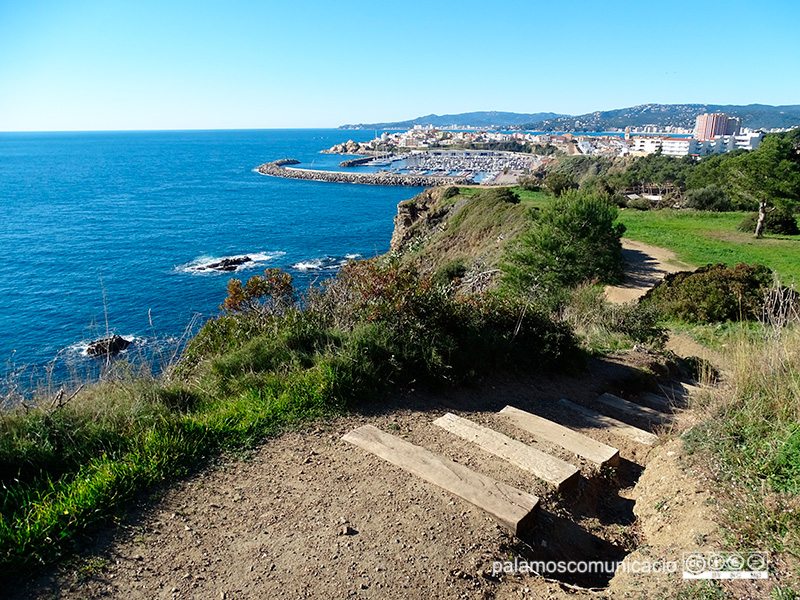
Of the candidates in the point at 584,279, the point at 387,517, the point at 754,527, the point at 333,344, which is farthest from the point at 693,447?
the point at 584,279

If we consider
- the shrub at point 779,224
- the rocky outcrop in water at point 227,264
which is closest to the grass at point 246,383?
the shrub at point 779,224

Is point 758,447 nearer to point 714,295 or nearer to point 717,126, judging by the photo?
point 714,295

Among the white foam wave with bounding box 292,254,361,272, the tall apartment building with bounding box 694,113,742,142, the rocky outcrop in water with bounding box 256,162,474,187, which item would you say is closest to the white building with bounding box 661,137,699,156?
the rocky outcrop in water with bounding box 256,162,474,187

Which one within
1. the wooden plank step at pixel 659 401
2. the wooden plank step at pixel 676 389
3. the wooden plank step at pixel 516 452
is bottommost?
the wooden plank step at pixel 676 389

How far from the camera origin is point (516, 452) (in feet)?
15.3

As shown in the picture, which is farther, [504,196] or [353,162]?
[353,162]

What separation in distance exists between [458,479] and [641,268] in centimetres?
1780

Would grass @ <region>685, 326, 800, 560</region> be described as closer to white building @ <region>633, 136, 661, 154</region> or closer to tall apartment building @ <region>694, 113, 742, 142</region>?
white building @ <region>633, 136, 661, 154</region>

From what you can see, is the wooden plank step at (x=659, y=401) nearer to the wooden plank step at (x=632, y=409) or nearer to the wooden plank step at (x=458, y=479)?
the wooden plank step at (x=632, y=409)

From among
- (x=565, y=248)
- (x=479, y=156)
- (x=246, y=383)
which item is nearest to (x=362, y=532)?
(x=246, y=383)

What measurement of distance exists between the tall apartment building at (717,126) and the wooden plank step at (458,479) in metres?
214

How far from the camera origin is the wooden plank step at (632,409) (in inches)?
260

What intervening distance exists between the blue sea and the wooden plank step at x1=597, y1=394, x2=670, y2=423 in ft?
16.5

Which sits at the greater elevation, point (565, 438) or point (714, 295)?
point (565, 438)
